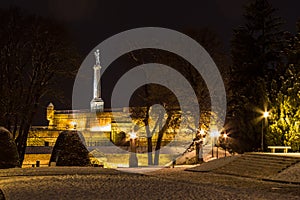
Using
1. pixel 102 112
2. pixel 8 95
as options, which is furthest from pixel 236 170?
pixel 102 112

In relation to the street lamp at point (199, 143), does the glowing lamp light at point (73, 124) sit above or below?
above

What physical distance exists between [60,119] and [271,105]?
42240 millimetres

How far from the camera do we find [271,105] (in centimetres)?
3781

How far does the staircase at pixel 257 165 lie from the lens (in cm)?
2834

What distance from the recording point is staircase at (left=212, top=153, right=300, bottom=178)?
93.0 feet

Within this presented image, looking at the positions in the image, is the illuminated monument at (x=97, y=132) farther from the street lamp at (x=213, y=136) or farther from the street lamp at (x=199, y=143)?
the street lamp at (x=199, y=143)

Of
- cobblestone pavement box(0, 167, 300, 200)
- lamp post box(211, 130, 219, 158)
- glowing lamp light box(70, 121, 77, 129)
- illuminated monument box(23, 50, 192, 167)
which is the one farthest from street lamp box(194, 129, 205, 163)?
glowing lamp light box(70, 121, 77, 129)

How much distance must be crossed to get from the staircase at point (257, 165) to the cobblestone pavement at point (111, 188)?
2905mm

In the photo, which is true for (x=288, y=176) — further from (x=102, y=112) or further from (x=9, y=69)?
(x=102, y=112)

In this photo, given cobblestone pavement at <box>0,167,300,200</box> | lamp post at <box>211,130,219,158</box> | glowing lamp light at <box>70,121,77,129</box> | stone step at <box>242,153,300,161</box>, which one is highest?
glowing lamp light at <box>70,121,77,129</box>

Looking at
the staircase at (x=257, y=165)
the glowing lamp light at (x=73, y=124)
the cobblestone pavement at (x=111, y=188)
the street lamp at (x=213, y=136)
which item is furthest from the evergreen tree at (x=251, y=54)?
the glowing lamp light at (x=73, y=124)

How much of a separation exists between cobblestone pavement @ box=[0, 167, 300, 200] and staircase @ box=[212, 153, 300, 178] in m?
2.90

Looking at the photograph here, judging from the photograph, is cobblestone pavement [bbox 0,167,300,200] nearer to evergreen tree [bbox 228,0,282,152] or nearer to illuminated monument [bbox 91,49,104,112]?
evergreen tree [bbox 228,0,282,152]

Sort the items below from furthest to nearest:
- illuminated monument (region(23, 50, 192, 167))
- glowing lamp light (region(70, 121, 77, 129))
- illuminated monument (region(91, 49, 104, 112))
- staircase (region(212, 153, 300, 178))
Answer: illuminated monument (region(91, 49, 104, 112)) < glowing lamp light (region(70, 121, 77, 129)) < illuminated monument (region(23, 50, 192, 167)) < staircase (region(212, 153, 300, 178))
